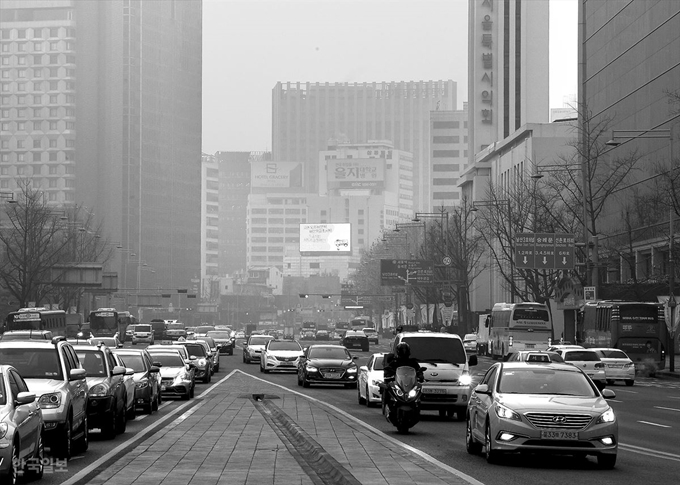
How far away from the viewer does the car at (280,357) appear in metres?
57.2

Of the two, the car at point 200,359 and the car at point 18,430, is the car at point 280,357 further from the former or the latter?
the car at point 18,430

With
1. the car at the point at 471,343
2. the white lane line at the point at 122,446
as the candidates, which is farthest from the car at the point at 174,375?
the car at the point at 471,343

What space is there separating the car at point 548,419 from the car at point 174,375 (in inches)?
716

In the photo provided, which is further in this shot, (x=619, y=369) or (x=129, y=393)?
(x=619, y=369)

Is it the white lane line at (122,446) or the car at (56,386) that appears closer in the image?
the white lane line at (122,446)

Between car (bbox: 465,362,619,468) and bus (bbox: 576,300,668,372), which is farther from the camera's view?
bus (bbox: 576,300,668,372)

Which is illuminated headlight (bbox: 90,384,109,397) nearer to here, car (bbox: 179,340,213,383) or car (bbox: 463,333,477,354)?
car (bbox: 179,340,213,383)

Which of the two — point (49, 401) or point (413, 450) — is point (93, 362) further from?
point (413, 450)

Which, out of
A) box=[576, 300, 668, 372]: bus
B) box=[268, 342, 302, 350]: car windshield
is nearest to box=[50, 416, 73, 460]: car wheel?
box=[268, 342, 302, 350]: car windshield

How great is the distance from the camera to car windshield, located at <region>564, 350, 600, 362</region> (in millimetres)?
46875

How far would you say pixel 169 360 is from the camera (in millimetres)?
37281

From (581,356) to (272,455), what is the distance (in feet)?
100

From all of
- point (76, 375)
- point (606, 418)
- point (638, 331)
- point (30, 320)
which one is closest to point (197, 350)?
point (638, 331)

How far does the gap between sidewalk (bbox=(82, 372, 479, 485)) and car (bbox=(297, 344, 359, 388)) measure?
50.5 ft
